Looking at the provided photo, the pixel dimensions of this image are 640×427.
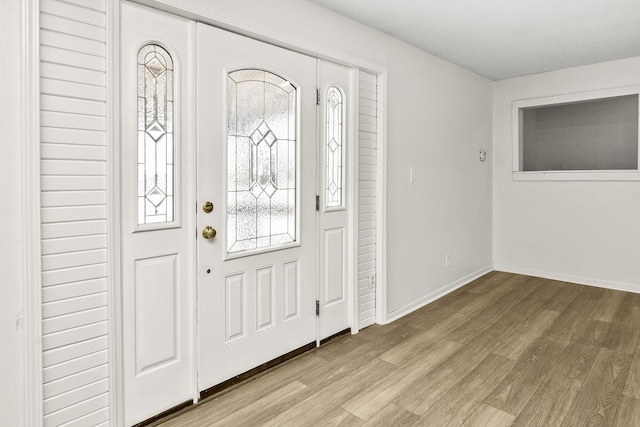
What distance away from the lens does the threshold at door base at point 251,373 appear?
7.39 feet

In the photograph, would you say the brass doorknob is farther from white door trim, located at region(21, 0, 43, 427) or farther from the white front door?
white door trim, located at region(21, 0, 43, 427)

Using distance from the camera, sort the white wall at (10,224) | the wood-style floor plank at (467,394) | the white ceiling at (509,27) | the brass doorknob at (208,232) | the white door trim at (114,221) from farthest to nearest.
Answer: the white ceiling at (509,27), the brass doorknob at (208,232), the wood-style floor plank at (467,394), the white door trim at (114,221), the white wall at (10,224)

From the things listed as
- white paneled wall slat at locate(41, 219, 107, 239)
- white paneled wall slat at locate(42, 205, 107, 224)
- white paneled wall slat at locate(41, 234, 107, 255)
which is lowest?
white paneled wall slat at locate(41, 234, 107, 255)

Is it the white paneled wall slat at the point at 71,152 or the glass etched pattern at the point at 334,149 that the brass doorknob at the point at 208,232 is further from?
the glass etched pattern at the point at 334,149

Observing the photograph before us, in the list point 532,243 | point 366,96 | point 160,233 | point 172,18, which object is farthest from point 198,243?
point 532,243

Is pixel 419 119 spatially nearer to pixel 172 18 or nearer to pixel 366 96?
pixel 366 96

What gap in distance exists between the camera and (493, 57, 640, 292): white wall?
421 centimetres

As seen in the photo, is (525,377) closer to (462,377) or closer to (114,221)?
(462,377)

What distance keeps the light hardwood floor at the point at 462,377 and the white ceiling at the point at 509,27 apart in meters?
2.35

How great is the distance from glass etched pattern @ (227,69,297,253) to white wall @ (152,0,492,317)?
382mm

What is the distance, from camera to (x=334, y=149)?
2939 mm

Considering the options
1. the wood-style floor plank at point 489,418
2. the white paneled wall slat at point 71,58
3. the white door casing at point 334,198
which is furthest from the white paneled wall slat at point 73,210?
the wood-style floor plank at point 489,418

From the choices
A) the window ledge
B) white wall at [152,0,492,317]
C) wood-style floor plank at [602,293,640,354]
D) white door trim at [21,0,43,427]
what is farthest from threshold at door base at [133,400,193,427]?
the window ledge

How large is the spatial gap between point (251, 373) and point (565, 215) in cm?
394
